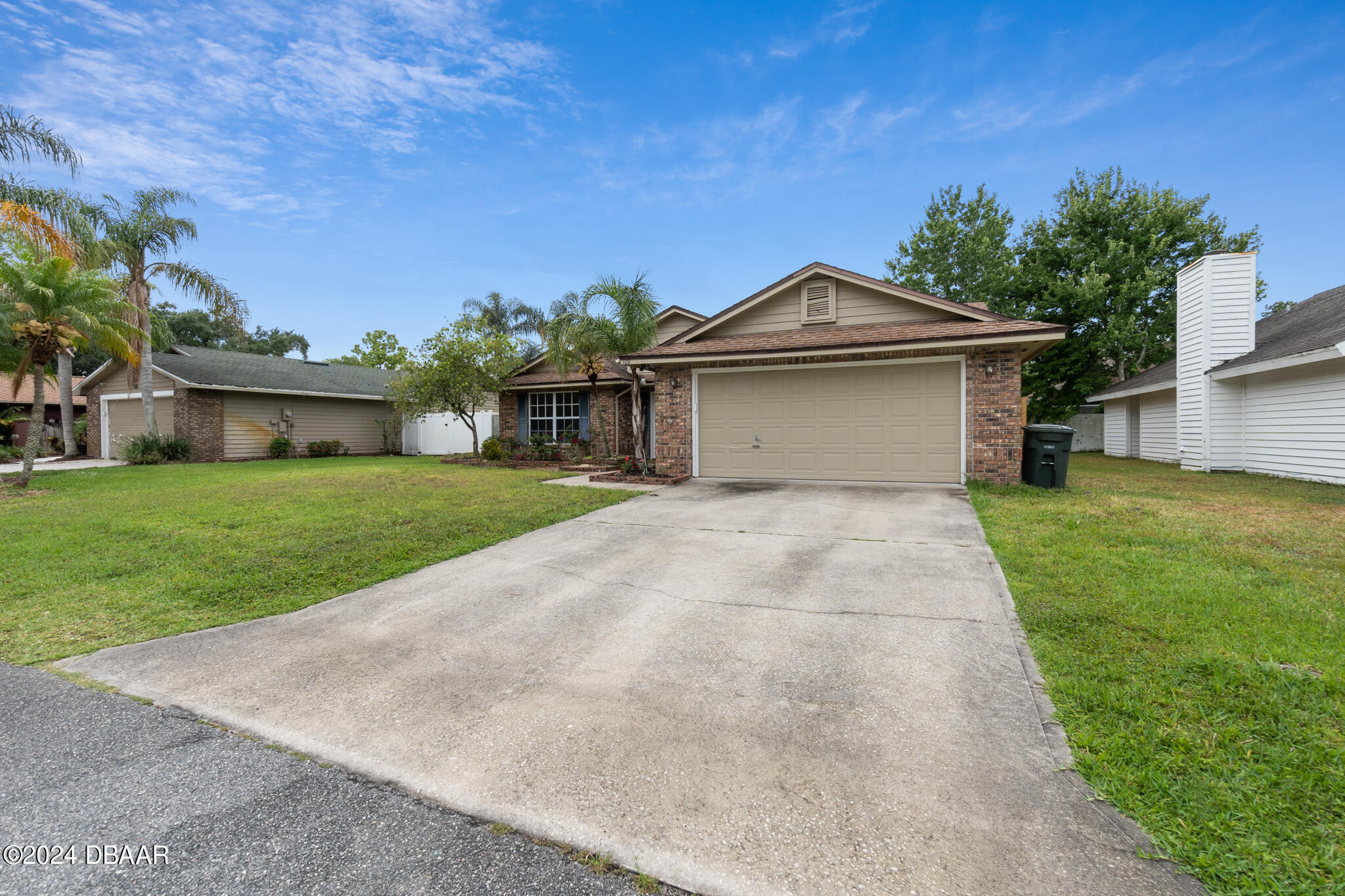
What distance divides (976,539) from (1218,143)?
20731 millimetres

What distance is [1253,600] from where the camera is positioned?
159 inches

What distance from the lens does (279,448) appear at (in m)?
20.7

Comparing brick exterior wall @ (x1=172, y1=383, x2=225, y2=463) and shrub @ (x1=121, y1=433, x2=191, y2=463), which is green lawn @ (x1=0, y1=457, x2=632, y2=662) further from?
brick exterior wall @ (x1=172, y1=383, x2=225, y2=463)

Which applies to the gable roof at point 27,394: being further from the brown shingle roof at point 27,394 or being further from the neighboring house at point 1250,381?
the neighboring house at point 1250,381

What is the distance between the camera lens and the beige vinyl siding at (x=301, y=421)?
19.7 metres

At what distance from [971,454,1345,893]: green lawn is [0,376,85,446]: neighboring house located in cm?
3422

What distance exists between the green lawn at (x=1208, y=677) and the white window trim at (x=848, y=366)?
145 inches

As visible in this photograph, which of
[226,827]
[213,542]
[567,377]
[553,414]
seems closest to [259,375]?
[553,414]

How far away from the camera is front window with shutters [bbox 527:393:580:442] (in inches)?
703

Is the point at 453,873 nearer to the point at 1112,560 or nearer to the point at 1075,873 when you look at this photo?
the point at 1075,873

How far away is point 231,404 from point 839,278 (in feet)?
67.9

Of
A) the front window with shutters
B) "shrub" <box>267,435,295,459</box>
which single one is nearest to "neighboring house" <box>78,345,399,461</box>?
"shrub" <box>267,435,295,459</box>

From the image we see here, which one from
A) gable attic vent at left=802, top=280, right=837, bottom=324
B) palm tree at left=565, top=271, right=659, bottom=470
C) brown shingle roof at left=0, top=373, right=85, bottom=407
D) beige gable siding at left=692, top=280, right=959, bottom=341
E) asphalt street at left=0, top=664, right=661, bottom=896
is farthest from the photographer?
brown shingle roof at left=0, top=373, right=85, bottom=407

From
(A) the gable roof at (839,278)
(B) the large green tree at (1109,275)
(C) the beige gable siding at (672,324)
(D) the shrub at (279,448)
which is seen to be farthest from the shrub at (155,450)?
(B) the large green tree at (1109,275)
